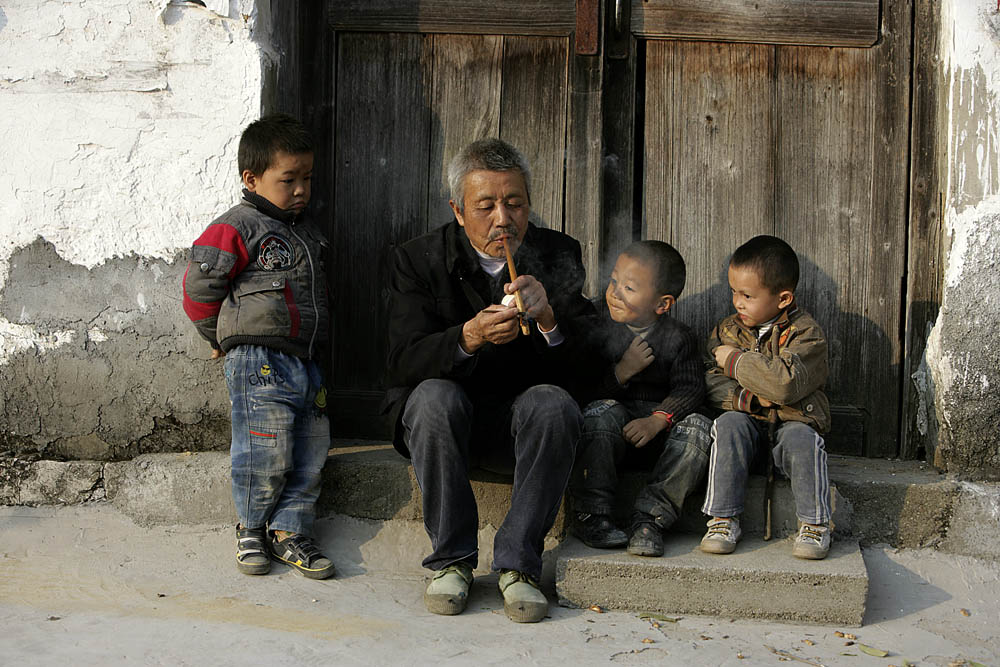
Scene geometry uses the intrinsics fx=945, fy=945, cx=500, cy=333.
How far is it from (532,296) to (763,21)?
1.56m

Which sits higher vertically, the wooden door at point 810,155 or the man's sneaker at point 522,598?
the wooden door at point 810,155

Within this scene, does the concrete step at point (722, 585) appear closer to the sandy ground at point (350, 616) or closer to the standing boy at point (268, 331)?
the sandy ground at point (350, 616)

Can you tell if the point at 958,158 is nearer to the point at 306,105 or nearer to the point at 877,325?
the point at 877,325

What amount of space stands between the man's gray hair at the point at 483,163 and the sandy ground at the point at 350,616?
1178 mm

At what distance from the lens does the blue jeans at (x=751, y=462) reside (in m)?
2.89

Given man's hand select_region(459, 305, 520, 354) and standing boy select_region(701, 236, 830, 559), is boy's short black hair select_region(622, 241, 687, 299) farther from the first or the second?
man's hand select_region(459, 305, 520, 354)

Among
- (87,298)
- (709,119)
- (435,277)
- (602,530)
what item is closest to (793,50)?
(709,119)

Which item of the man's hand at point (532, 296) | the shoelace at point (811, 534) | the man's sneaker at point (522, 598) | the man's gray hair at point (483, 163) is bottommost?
the man's sneaker at point (522, 598)

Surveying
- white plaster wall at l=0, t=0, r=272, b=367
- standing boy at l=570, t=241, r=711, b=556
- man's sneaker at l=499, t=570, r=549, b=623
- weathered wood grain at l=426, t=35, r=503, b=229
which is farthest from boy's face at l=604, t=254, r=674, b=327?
white plaster wall at l=0, t=0, r=272, b=367

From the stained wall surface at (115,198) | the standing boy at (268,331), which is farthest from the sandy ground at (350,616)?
the stained wall surface at (115,198)

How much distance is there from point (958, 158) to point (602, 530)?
5.75 ft

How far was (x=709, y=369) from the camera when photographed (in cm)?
327

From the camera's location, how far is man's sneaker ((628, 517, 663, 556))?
9.37ft

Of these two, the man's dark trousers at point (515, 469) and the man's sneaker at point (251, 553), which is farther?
the man's sneaker at point (251, 553)
